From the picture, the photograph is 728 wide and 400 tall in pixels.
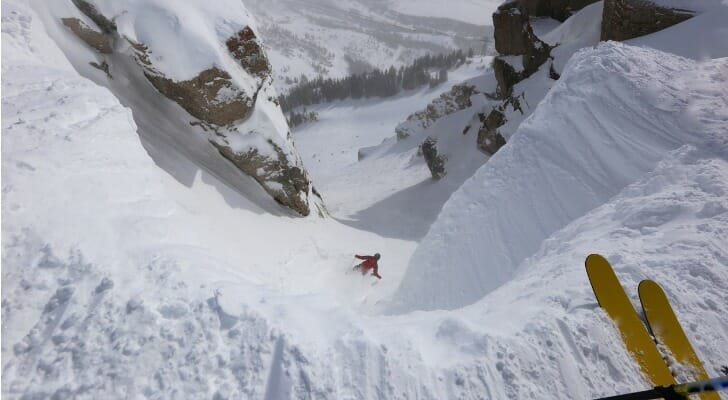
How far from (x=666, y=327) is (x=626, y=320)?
415 millimetres

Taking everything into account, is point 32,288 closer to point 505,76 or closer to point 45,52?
point 45,52

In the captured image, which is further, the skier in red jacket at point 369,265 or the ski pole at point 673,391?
the skier in red jacket at point 369,265

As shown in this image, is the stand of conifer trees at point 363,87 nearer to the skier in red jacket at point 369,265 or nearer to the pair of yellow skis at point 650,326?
the skier in red jacket at point 369,265

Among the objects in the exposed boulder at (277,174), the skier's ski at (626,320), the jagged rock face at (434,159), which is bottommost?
the jagged rock face at (434,159)

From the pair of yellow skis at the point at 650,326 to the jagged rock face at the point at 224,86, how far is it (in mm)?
10374

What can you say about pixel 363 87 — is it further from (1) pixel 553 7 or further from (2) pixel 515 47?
(2) pixel 515 47

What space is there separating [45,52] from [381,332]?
1002 centimetres

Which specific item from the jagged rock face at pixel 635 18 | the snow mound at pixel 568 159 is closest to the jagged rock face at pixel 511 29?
the jagged rock face at pixel 635 18

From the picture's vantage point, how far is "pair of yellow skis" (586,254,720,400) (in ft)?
11.6

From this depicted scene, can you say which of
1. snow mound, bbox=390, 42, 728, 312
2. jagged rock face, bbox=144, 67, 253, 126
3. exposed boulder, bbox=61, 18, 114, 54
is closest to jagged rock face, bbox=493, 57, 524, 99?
snow mound, bbox=390, 42, 728, 312

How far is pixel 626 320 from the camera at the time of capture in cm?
383

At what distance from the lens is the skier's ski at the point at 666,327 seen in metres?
3.60

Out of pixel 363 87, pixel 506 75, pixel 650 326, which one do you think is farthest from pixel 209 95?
pixel 363 87

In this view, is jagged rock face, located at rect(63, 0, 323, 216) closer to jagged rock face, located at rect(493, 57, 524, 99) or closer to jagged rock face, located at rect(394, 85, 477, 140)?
jagged rock face, located at rect(493, 57, 524, 99)
